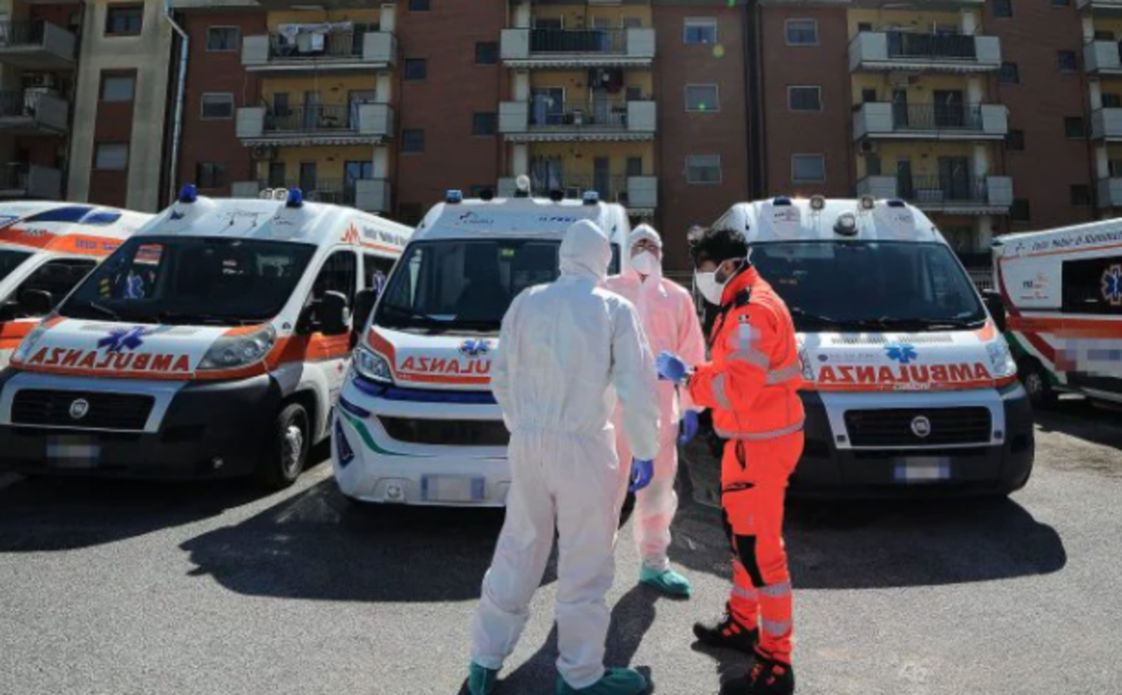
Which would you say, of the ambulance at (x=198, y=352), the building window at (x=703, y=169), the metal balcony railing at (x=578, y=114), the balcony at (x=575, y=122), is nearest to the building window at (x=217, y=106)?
the balcony at (x=575, y=122)

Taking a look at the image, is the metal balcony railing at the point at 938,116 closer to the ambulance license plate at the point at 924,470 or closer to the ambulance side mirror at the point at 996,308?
the ambulance side mirror at the point at 996,308

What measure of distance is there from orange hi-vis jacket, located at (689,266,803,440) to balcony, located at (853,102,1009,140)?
24633 millimetres

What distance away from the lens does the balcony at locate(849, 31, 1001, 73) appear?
79.4 ft

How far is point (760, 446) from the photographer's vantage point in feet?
8.76

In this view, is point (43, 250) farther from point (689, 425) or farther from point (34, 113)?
point (34, 113)

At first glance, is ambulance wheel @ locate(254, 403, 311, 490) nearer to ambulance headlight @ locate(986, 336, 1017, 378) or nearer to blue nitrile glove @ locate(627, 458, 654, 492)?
blue nitrile glove @ locate(627, 458, 654, 492)

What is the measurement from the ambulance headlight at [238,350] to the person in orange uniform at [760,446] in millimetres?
3817

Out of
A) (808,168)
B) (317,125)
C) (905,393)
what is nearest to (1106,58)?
(808,168)

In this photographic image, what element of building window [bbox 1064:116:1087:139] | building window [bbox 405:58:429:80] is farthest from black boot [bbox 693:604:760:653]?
building window [bbox 1064:116:1087:139]

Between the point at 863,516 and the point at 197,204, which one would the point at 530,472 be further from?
the point at 197,204

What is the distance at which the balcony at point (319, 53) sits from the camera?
24.6 m

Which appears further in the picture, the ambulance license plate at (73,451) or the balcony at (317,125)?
the balcony at (317,125)

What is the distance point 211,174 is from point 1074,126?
A: 34962mm

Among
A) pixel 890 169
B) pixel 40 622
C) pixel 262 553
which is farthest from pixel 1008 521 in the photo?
pixel 890 169
